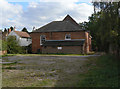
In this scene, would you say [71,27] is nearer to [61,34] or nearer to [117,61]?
[61,34]

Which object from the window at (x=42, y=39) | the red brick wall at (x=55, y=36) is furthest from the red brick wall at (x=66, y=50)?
the window at (x=42, y=39)

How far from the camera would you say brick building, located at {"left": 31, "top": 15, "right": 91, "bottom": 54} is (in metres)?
33.9

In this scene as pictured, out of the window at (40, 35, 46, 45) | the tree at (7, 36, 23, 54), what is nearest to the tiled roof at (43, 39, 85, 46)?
the window at (40, 35, 46, 45)

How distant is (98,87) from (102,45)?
4.95ft

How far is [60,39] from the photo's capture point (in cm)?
3725

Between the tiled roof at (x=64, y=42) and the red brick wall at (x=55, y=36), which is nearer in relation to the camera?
the tiled roof at (x=64, y=42)

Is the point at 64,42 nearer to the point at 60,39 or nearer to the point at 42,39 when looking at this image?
the point at 60,39

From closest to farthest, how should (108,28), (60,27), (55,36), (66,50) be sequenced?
(108,28) < (66,50) < (55,36) < (60,27)

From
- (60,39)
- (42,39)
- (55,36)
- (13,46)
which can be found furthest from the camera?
(42,39)

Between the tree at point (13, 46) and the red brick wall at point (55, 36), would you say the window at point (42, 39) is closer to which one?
the red brick wall at point (55, 36)

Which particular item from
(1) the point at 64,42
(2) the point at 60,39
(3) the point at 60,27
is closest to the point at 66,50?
(1) the point at 64,42

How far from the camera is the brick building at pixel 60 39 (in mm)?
33875

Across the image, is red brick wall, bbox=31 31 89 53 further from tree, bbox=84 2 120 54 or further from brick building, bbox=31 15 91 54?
tree, bbox=84 2 120 54

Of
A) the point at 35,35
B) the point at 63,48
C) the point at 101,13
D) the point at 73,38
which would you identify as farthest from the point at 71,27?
the point at 101,13
